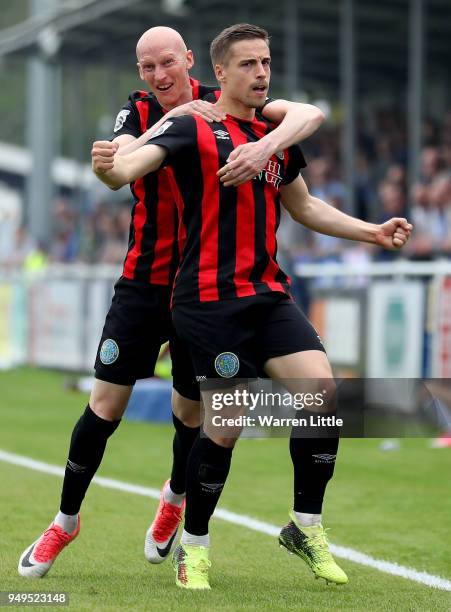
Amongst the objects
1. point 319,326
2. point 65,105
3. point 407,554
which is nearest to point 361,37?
point 319,326

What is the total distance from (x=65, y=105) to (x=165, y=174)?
55.7 metres

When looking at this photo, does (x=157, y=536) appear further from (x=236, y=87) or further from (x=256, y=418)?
(x=236, y=87)

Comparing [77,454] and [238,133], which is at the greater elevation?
[238,133]

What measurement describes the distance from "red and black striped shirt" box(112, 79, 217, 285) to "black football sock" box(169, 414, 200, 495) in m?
0.70

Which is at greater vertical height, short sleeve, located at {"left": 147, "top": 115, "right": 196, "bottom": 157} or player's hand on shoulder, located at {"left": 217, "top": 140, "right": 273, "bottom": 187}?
short sleeve, located at {"left": 147, "top": 115, "right": 196, "bottom": 157}

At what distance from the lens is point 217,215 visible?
17.5 feet

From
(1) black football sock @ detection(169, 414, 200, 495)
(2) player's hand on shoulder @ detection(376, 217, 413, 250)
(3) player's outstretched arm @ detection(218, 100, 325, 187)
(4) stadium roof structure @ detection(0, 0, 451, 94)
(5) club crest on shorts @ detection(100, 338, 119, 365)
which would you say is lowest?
(1) black football sock @ detection(169, 414, 200, 495)

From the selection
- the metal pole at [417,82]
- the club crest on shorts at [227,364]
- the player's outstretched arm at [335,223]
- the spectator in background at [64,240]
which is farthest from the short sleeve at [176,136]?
the spectator in background at [64,240]

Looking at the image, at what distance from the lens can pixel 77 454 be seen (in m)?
5.93

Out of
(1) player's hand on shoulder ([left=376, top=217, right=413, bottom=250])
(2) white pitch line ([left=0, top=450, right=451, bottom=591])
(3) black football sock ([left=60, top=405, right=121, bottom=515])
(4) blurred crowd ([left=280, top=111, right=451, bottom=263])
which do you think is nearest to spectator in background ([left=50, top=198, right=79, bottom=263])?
(4) blurred crowd ([left=280, top=111, right=451, bottom=263])

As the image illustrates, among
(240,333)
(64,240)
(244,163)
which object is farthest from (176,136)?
(64,240)

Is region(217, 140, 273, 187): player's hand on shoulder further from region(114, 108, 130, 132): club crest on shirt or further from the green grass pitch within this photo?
the green grass pitch

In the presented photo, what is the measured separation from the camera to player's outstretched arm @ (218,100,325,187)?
5.20m

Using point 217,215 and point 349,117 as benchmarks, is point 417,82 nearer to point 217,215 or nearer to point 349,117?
point 349,117
